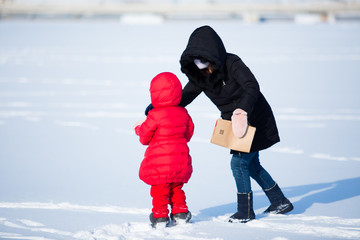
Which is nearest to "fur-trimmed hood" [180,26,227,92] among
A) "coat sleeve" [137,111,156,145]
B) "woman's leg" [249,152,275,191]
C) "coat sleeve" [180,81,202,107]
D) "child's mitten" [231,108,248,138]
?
"coat sleeve" [180,81,202,107]

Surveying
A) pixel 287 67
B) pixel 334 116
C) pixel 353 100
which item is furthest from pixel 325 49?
pixel 334 116

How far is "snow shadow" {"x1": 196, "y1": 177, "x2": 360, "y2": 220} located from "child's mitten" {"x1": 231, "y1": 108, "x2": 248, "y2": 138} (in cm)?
80

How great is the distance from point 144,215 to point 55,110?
16.4ft

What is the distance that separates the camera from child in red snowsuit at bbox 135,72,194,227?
3.21m

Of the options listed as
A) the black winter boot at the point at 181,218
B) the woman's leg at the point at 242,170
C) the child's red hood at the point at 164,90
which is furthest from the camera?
the woman's leg at the point at 242,170

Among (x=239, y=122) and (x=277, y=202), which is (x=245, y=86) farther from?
(x=277, y=202)

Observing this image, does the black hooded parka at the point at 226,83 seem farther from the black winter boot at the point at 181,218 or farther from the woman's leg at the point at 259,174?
the black winter boot at the point at 181,218

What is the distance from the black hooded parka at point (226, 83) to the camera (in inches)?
128

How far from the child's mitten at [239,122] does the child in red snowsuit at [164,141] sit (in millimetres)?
302

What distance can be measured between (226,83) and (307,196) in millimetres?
1438

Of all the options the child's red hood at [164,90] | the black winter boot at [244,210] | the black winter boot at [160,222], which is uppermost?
the child's red hood at [164,90]

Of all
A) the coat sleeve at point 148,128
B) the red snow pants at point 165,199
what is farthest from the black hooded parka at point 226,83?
the red snow pants at point 165,199

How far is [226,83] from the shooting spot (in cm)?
340

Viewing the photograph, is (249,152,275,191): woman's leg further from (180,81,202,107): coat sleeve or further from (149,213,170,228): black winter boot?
(149,213,170,228): black winter boot
